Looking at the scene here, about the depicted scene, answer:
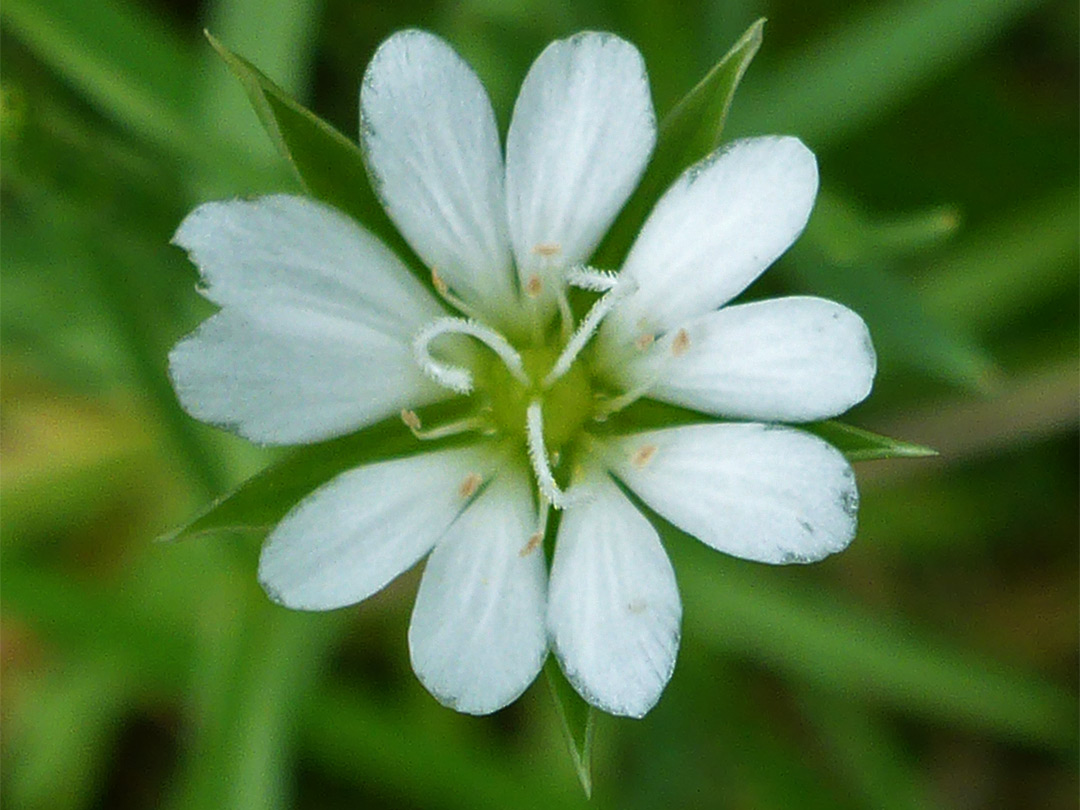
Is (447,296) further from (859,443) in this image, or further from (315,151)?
(859,443)

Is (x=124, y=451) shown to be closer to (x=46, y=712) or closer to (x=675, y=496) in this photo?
(x=46, y=712)

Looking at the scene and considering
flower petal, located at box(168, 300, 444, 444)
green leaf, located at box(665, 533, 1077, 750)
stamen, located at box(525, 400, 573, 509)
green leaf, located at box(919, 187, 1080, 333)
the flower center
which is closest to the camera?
flower petal, located at box(168, 300, 444, 444)

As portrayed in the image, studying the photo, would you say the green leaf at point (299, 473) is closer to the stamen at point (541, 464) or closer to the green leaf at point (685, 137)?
the stamen at point (541, 464)

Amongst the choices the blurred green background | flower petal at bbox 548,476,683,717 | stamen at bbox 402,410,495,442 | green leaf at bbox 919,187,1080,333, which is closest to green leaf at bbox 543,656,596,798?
flower petal at bbox 548,476,683,717

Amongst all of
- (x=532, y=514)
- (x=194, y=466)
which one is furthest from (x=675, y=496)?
(x=194, y=466)

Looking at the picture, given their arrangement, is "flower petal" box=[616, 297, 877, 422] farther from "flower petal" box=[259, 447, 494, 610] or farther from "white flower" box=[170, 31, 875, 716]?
"flower petal" box=[259, 447, 494, 610]
